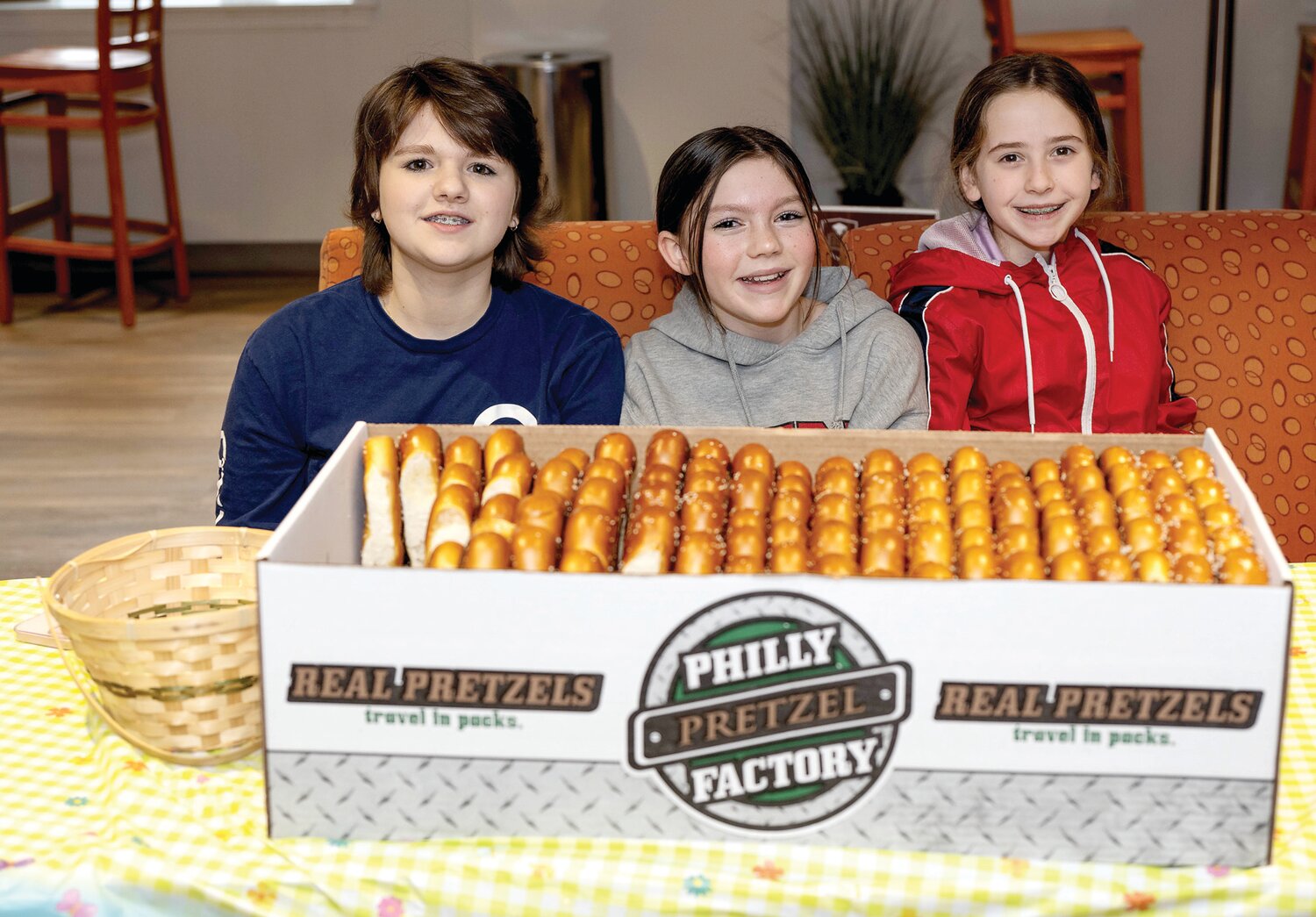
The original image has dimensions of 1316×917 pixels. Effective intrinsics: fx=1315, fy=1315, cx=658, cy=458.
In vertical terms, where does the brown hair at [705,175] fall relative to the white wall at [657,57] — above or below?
below

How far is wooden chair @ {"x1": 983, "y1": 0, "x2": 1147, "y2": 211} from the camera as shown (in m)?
3.93

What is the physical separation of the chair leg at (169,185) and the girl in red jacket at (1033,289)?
3996 mm

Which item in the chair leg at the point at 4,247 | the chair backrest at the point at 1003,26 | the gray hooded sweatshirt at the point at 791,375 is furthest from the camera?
the chair leg at the point at 4,247

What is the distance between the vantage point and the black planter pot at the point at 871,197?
469 centimetres

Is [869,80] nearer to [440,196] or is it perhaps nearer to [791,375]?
[791,375]

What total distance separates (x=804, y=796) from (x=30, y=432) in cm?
367

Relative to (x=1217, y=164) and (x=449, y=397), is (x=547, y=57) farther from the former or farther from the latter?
(x=449, y=397)

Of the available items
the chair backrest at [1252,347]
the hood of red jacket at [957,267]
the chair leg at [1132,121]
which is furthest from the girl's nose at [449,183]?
the chair leg at [1132,121]

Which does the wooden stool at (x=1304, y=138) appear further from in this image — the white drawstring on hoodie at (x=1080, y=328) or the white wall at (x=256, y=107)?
the white wall at (x=256, y=107)

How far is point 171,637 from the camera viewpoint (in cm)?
102

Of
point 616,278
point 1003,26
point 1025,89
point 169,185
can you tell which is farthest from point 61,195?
point 1025,89

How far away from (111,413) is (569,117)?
5.86 ft

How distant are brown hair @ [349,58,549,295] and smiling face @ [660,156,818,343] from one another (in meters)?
0.26

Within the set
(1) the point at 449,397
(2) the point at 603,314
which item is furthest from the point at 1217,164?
(1) the point at 449,397
